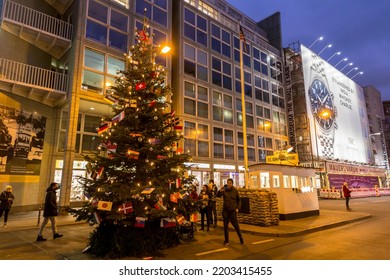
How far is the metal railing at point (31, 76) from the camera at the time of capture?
49.0 feet

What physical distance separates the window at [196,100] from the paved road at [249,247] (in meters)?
17.2

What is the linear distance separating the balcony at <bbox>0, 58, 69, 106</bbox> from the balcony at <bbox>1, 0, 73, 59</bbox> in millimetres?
2056

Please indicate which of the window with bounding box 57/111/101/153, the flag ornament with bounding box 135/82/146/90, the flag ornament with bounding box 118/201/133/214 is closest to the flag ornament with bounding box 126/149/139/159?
the flag ornament with bounding box 118/201/133/214

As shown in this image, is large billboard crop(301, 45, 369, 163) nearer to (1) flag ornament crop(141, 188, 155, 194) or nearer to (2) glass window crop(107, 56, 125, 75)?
(2) glass window crop(107, 56, 125, 75)

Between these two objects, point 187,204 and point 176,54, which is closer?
point 187,204

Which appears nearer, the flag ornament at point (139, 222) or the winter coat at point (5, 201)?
the flag ornament at point (139, 222)

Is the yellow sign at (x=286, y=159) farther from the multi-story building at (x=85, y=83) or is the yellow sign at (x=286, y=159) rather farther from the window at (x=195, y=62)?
the window at (x=195, y=62)

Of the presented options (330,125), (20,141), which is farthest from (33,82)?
(330,125)

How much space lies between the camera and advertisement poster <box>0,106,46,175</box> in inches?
579

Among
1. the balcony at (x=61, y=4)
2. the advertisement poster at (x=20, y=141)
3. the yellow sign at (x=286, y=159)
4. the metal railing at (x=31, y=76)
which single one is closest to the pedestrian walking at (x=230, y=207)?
the yellow sign at (x=286, y=159)

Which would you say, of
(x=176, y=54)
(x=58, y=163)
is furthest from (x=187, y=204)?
(x=176, y=54)

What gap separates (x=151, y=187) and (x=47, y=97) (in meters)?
13.9

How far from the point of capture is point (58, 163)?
693 inches

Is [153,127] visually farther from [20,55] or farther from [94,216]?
[20,55]
